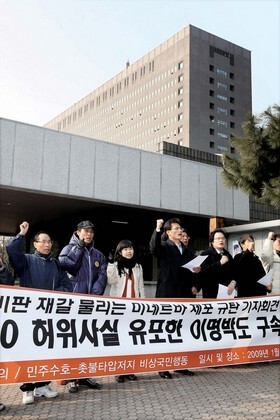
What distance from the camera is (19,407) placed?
Result: 4242 mm

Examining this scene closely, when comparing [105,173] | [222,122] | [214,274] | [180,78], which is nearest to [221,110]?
[222,122]

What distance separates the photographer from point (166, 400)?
450 cm

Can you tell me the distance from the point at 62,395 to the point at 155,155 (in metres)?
11.9

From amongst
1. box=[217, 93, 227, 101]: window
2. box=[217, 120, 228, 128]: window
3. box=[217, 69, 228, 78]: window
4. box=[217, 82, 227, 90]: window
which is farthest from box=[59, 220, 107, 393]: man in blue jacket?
box=[217, 69, 228, 78]: window

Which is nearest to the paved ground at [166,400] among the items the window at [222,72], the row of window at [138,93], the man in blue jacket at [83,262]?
the man in blue jacket at [83,262]

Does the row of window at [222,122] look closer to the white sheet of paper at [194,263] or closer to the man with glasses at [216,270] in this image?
the man with glasses at [216,270]

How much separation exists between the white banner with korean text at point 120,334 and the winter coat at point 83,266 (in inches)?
22.0

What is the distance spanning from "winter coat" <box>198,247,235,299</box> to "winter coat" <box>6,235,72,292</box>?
82.5 inches

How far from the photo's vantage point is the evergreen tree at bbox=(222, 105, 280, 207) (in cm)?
1185

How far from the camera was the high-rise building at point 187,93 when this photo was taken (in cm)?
7469

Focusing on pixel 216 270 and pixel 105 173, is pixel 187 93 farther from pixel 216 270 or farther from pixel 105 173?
pixel 216 270

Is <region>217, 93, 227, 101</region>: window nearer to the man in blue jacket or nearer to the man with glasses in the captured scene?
the man with glasses

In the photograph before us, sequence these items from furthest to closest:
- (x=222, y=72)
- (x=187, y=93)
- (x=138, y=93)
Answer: (x=138, y=93), (x=222, y=72), (x=187, y=93)

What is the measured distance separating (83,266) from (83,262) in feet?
0.16
